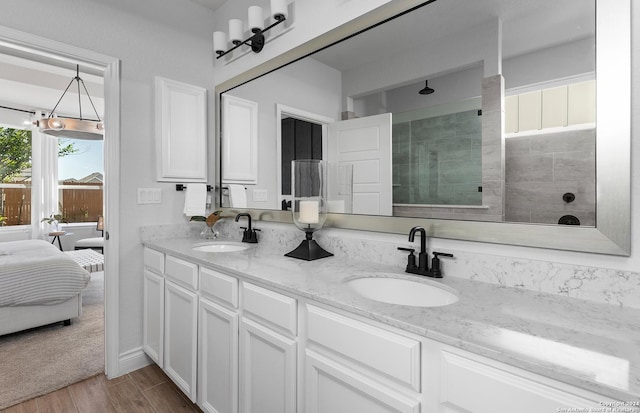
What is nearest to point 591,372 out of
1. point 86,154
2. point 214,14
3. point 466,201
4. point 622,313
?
point 622,313

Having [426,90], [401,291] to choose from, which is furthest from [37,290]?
[426,90]

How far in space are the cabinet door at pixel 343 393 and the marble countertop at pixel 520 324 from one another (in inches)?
7.4

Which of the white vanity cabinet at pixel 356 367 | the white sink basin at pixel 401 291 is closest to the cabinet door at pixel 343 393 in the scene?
the white vanity cabinet at pixel 356 367

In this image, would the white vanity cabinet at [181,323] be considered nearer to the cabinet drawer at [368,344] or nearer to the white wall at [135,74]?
the white wall at [135,74]

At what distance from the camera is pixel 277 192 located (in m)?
2.12

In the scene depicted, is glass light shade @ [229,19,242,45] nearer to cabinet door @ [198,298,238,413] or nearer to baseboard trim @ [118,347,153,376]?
cabinet door @ [198,298,238,413]

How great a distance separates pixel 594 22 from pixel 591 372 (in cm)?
100

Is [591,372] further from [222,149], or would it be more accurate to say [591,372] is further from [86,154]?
[86,154]

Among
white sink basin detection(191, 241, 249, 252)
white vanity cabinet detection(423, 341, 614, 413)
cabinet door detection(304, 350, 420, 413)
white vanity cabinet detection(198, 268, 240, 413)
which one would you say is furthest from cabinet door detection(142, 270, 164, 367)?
white vanity cabinet detection(423, 341, 614, 413)

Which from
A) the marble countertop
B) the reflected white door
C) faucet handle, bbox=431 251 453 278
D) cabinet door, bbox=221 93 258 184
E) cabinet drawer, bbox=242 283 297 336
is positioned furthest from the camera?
cabinet door, bbox=221 93 258 184

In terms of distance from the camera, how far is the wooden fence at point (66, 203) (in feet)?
16.2

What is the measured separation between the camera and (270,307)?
123 cm

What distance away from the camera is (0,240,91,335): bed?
2.55 m

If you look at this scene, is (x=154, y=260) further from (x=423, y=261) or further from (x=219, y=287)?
(x=423, y=261)
